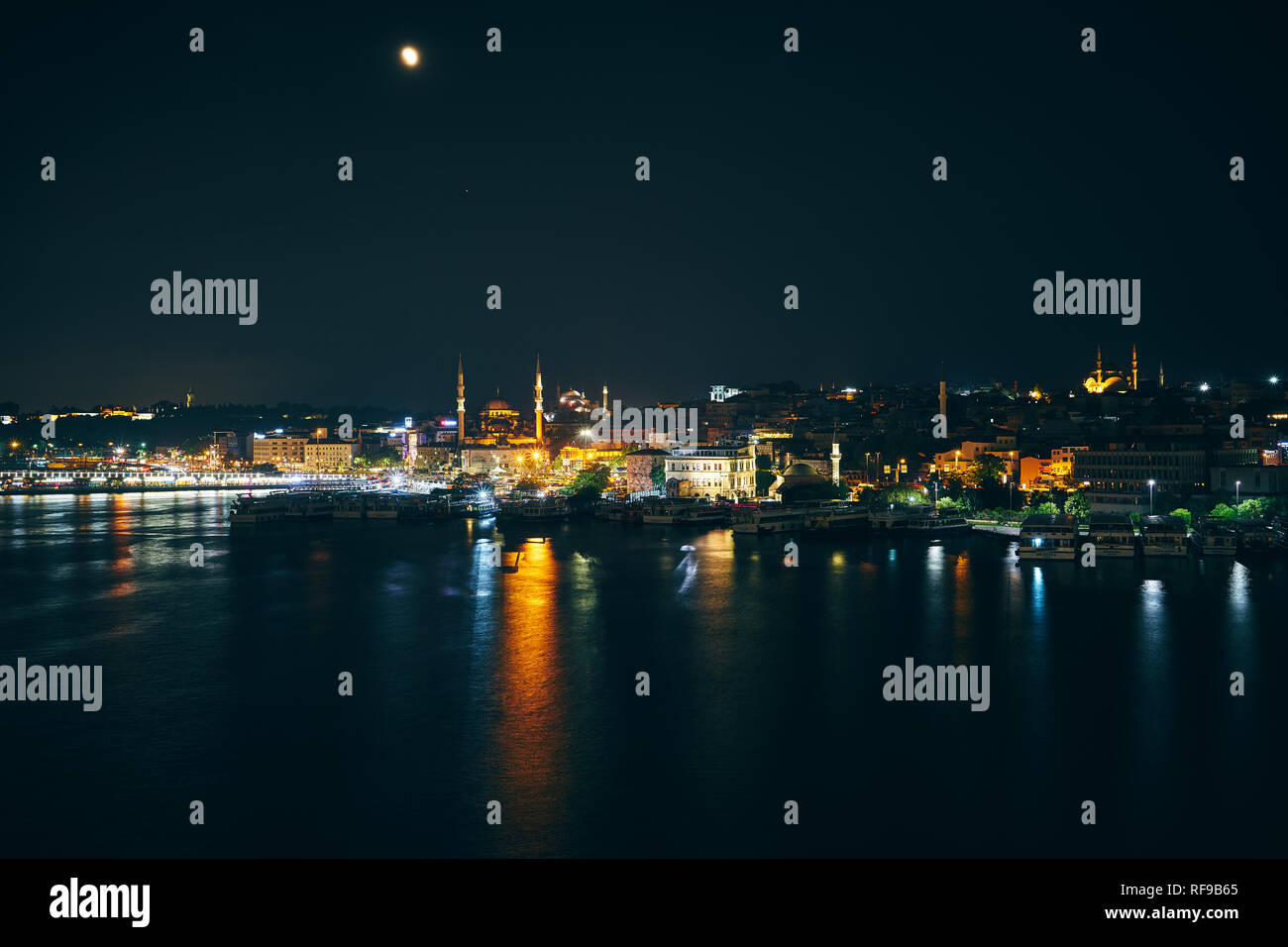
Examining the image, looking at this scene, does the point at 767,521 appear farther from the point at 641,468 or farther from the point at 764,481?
the point at 641,468

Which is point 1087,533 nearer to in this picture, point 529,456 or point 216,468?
point 529,456

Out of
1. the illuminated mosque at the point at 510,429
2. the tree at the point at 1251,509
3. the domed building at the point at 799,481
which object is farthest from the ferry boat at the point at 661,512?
the illuminated mosque at the point at 510,429

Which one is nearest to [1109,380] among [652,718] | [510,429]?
[510,429]

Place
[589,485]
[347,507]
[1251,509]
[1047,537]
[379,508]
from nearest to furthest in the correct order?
[1047,537] < [1251,509] < [347,507] < [379,508] < [589,485]

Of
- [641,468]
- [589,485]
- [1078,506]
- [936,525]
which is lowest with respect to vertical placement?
[936,525]

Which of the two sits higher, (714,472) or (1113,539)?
(714,472)

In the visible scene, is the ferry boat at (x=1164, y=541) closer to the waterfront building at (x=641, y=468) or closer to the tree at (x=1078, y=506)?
the tree at (x=1078, y=506)
